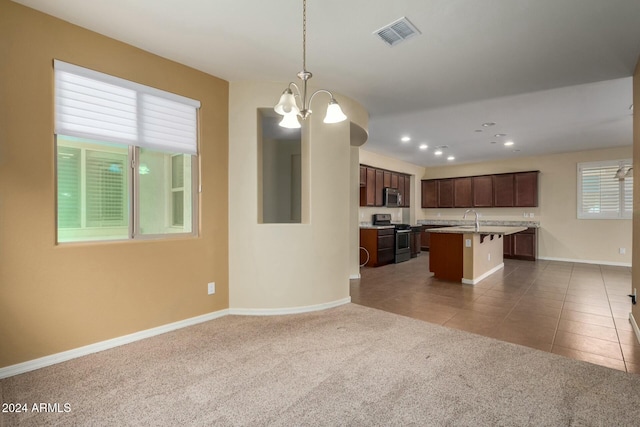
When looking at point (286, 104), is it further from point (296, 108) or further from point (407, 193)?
point (407, 193)

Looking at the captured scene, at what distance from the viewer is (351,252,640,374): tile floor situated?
2707 millimetres

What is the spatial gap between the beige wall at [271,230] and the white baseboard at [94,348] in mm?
502

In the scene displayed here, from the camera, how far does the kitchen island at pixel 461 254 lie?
16.1 feet

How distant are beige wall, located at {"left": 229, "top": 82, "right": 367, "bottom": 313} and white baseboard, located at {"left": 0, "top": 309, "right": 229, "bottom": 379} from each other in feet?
1.65

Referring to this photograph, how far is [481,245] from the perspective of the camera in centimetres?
521

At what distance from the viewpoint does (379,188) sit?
7457 mm

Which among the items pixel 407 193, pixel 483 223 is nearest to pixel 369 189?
pixel 407 193

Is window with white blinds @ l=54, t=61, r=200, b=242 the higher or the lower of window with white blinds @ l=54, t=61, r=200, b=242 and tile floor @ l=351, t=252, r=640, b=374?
the higher

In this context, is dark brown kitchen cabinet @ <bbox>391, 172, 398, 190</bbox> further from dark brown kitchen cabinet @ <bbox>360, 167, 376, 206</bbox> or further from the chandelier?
the chandelier

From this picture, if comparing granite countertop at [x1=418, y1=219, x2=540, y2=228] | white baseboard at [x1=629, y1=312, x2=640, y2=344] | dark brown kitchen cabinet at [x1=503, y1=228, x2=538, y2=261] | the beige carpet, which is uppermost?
granite countertop at [x1=418, y1=219, x2=540, y2=228]

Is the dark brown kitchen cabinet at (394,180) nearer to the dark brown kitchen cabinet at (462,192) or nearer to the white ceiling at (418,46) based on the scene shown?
the dark brown kitchen cabinet at (462,192)

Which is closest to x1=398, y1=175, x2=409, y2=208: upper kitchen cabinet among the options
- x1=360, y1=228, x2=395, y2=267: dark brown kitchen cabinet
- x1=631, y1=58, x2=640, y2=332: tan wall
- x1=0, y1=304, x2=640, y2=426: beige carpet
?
x1=360, y1=228, x2=395, y2=267: dark brown kitchen cabinet

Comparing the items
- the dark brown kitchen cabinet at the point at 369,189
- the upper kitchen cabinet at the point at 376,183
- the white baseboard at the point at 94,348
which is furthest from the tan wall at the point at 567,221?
the white baseboard at the point at 94,348

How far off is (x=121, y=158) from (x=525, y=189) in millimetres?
8390
